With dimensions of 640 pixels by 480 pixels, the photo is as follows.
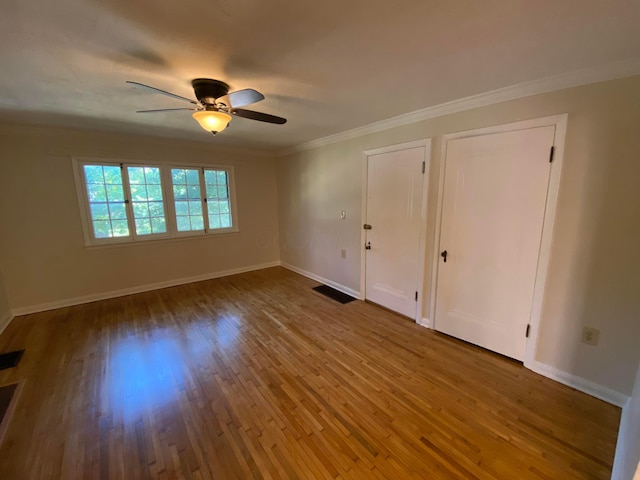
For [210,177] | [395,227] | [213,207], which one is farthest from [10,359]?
[395,227]

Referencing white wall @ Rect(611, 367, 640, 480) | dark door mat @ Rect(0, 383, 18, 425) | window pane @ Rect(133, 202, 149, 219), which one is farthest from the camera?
window pane @ Rect(133, 202, 149, 219)

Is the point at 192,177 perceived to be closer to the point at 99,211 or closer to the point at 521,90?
the point at 99,211

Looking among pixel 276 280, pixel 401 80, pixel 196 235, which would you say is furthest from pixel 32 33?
pixel 276 280

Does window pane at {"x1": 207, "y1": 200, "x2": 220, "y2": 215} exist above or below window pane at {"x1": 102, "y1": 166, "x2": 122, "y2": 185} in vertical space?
below

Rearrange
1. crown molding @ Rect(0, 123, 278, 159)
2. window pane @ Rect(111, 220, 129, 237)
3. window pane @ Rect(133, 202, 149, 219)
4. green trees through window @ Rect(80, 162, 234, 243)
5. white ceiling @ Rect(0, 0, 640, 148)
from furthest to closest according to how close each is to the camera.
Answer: window pane @ Rect(133, 202, 149, 219) < window pane @ Rect(111, 220, 129, 237) < green trees through window @ Rect(80, 162, 234, 243) < crown molding @ Rect(0, 123, 278, 159) < white ceiling @ Rect(0, 0, 640, 148)

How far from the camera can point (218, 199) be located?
482 centimetres

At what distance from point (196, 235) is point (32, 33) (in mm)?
3475

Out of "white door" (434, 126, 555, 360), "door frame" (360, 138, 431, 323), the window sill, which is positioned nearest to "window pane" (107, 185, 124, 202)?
the window sill

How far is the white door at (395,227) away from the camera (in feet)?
9.72

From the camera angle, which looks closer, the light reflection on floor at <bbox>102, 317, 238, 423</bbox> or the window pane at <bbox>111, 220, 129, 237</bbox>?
the light reflection on floor at <bbox>102, 317, 238, 423</bbox>

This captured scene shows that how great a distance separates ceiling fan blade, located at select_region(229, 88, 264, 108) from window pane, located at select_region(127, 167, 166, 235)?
2972 mm

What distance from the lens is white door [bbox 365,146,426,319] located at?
2963 millimetres

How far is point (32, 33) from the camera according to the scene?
137cm

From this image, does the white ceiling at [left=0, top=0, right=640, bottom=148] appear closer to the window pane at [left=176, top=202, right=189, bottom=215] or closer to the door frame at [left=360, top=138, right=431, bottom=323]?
the door frame at [left=360, top=138, right=431, bottom=323]
